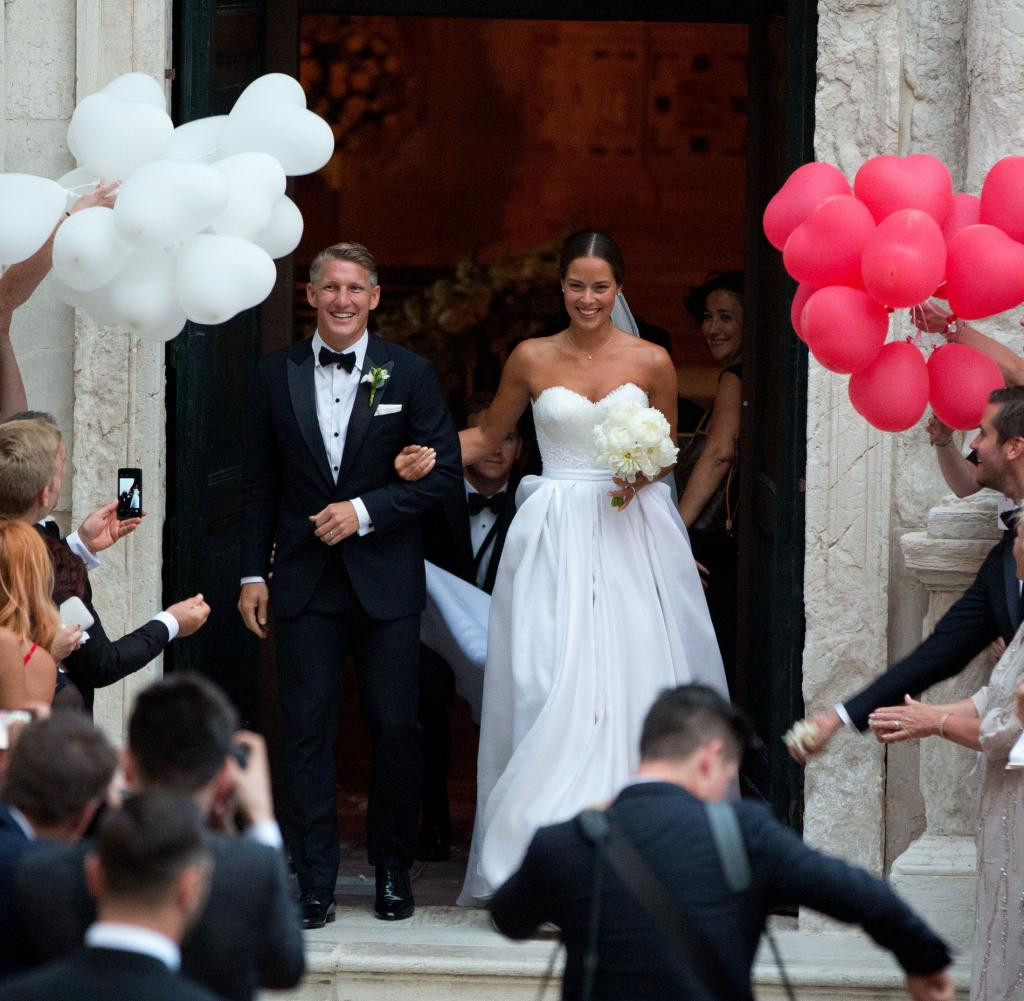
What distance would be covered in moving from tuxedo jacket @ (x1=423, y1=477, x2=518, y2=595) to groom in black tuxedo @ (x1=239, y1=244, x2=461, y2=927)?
267 mm

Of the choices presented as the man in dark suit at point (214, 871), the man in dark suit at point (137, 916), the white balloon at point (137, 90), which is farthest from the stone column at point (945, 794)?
the man in dark suit at point (137, 916)

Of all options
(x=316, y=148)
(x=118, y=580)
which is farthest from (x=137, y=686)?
(x=316, y=148)

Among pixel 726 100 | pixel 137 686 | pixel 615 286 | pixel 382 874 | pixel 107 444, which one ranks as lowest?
pixel 382 874

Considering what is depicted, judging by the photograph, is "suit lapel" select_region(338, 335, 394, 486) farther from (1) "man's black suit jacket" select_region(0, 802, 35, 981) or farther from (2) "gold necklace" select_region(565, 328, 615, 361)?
(1) "man's black suit jacket" select_region(0, 802, 35, 981)

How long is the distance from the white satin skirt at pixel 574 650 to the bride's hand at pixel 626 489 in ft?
0.34

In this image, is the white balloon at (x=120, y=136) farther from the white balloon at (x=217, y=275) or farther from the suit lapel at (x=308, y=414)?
the suit lapel at (x=308, y=414)

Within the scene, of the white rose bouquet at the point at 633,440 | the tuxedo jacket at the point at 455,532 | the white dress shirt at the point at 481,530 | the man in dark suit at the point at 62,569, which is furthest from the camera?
the white dress shirt at the point at 481,530

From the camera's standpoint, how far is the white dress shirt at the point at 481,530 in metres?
6.95

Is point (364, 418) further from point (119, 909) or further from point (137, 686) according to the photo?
point (119, 909)

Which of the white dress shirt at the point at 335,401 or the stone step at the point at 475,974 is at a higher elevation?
the white dress shirt at the point at 335,401

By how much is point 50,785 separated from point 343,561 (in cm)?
284

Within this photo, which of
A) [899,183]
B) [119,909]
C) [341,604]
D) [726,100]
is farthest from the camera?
[726,100]

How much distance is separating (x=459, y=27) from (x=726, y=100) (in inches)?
67.5

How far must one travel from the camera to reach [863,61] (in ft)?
20.0
